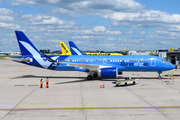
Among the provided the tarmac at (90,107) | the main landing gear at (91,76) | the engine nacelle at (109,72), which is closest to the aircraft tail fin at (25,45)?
the main landing gear at (91,76)

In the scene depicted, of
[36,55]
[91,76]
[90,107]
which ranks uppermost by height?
[36,55]

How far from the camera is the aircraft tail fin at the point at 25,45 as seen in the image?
34.6 m

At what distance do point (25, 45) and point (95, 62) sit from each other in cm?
1325

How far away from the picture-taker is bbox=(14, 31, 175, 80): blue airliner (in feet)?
105

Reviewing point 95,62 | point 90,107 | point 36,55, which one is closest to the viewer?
point 90,107

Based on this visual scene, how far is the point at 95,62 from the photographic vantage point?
33125 mm

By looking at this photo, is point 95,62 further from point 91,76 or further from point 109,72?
point 109,72

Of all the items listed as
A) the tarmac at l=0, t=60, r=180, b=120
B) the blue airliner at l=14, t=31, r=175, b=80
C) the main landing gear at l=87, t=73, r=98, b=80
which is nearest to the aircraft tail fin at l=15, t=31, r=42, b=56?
the blue airliner at l=14, t=31, r=175, b=80

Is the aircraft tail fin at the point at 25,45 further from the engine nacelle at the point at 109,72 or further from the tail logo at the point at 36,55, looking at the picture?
the engine nacelle at the point at 109,72

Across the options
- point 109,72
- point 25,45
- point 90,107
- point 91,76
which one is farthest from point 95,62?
point 90,107

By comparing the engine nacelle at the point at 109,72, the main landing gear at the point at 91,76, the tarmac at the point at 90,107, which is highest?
the engine nacelle at the point at 109,72

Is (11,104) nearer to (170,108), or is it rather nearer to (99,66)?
(170,108)

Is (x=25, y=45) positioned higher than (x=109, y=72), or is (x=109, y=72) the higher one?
(x=25, y=45)

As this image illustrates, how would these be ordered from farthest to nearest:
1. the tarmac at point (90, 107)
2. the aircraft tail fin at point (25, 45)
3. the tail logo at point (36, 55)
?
1. the aircraft tail fin at point (25, 45)
2. the tail logo at point (36, 55)
3. the tarmac at point (90, 107)
